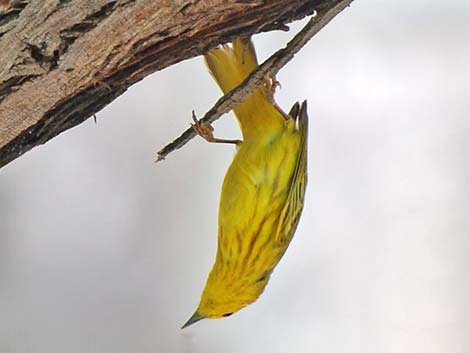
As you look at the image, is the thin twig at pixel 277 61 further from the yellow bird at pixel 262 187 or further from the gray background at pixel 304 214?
the gray background at pixel 304 214

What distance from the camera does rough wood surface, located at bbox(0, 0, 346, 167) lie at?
0.56 meters

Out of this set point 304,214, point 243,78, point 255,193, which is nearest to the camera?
point 243,78

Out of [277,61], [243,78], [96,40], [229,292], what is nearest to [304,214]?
[229,292]

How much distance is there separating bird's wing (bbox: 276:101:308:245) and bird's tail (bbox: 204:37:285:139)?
33 millimetres

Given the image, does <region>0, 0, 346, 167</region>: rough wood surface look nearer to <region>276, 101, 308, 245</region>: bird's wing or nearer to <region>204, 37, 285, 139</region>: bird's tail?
<region>204, 37, 285, 139</region>: bird's tail

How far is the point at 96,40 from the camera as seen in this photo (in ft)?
1.87

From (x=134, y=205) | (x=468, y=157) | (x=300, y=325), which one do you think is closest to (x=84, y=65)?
(x=134, y=205)

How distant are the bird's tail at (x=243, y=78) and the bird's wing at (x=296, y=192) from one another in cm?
3

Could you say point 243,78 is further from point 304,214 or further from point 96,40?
point 304,214

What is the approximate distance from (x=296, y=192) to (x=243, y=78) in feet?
0.71

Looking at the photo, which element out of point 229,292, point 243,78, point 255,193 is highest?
point 243,78

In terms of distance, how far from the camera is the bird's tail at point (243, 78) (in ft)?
3.05

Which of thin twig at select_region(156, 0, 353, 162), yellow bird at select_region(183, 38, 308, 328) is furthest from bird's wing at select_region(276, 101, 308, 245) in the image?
thin twig at select_region(156, 0, 353, 162)

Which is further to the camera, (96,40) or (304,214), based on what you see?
(304,214)
